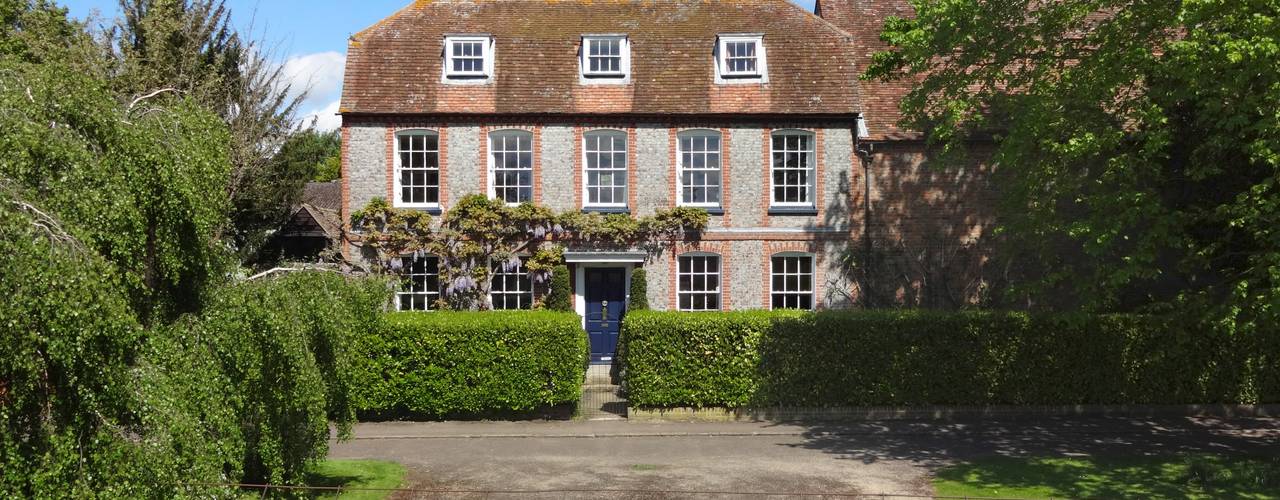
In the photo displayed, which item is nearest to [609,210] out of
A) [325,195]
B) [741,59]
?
[741,59]

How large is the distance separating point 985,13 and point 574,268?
11.2m

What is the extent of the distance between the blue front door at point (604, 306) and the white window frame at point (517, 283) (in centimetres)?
139

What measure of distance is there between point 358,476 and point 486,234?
10048 millimetres

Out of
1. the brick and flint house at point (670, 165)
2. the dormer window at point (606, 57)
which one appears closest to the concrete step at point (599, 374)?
the brick and flint house at point (670, 165)

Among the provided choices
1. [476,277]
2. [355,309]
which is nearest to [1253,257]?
[355,309]

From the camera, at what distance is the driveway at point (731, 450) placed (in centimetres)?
1334

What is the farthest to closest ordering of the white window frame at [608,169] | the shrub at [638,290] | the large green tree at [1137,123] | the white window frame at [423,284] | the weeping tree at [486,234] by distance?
the white window frame at [608,169]
the white window frame at [423,284]
the weeping tree at [486,234]
the shrub at [638,290]
the large green tree at [1137,123]

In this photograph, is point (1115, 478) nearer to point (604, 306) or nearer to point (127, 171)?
point (127, 171)

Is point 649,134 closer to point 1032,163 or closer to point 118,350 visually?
point 1032,163

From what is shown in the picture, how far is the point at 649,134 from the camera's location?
23.7 meters

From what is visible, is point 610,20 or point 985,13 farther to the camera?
point 610,20

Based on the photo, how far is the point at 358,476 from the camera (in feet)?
44.8

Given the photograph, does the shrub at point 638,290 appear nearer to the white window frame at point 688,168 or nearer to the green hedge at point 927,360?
the white window frame at point 688,168

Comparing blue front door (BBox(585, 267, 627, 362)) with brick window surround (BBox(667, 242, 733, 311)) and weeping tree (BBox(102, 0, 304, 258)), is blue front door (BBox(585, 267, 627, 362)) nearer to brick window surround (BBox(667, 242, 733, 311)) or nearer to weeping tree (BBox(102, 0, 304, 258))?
brick window surround (BBox(667, 242, 733, 311))
